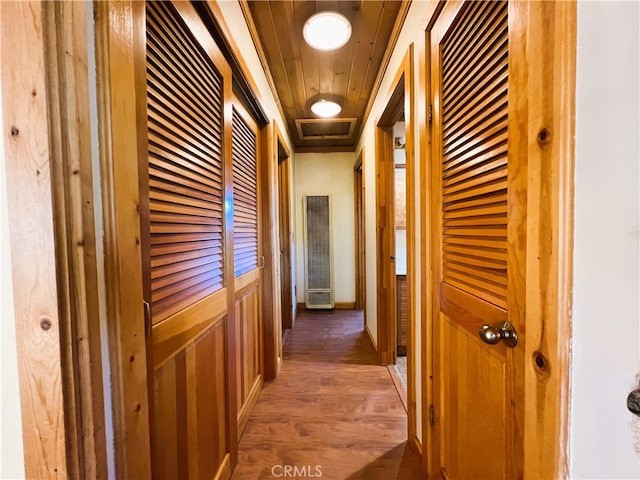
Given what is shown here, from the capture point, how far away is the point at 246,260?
179 centimetres

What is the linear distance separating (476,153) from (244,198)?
1351 mm

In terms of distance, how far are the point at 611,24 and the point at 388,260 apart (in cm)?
207

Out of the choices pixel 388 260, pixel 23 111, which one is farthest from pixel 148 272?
pixel 388 260

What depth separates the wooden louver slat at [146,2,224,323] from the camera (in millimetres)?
786

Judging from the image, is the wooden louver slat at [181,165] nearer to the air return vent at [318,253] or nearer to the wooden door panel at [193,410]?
the wooden door panel at [193,410]

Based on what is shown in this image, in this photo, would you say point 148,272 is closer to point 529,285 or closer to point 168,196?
point 168,196

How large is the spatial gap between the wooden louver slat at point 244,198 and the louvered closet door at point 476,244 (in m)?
1.09

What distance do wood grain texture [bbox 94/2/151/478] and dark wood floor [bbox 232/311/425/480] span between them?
108 centimetres

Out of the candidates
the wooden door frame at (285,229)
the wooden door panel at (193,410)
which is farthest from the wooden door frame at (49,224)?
the wooden door frame at (285,229)

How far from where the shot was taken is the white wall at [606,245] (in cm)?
44

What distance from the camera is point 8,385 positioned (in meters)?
0.49

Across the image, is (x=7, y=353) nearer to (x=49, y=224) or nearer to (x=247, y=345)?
(x=49, y=224)

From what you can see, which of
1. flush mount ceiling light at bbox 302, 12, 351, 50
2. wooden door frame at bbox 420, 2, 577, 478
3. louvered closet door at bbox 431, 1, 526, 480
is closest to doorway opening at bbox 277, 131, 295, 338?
flush mount ceiling light at bbox 302, 12, 351, 50

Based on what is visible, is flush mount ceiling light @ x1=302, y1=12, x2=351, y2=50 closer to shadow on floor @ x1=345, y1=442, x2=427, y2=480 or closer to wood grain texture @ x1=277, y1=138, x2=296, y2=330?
wood grain texture @ x1=277, y1=138, x2=296, y2=330
